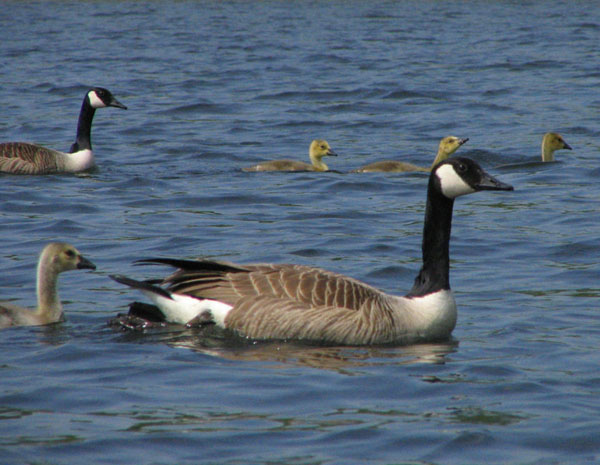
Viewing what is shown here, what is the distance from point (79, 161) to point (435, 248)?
351 inches

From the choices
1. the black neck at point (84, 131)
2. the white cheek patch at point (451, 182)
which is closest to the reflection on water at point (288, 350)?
the white cheek patch at point (451, 182)

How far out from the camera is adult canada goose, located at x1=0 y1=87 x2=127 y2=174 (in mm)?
15883

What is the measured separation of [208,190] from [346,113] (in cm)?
782

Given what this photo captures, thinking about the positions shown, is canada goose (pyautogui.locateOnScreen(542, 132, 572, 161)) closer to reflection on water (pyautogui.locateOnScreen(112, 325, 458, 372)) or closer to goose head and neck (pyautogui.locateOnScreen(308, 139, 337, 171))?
goose head and neck (pyautogui.locateOnScreen(308, 139, 337, 171))

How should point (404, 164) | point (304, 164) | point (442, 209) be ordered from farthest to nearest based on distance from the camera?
point (304, 164), point (404, 164), point (442, 209)

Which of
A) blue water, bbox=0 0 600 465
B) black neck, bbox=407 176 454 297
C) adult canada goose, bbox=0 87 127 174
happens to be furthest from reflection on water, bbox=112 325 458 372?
adult canada goose, bbox=0 87 127 174

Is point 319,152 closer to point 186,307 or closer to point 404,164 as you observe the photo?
point 404,164

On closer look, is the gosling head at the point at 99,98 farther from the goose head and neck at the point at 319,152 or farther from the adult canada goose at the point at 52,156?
the goose head and neck at the point at 319,152

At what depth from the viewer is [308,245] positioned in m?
11.5

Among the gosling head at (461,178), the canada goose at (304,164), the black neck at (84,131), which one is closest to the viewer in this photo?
the gosling head at (461,178)

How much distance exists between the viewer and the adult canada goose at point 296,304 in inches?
327

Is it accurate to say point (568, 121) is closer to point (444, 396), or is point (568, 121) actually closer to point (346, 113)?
point (346, 113)

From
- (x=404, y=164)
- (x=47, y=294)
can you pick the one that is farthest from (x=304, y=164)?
(x=47, y=294)

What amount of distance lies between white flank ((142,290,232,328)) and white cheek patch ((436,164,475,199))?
77.2 inches
